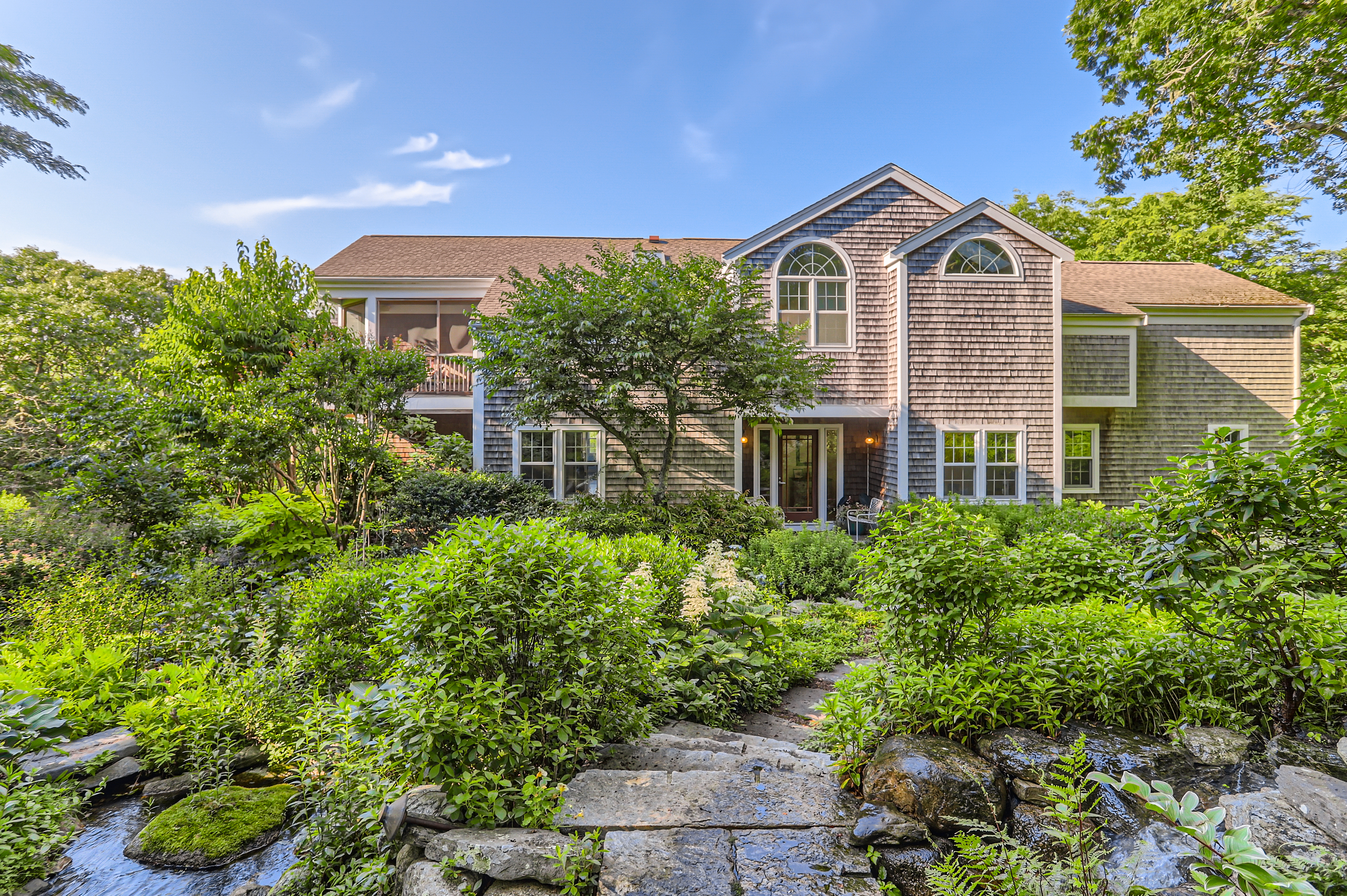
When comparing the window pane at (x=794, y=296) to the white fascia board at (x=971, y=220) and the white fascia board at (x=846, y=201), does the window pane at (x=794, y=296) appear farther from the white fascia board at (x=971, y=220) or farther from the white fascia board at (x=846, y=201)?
the white fascia board at (x=971, y=220)

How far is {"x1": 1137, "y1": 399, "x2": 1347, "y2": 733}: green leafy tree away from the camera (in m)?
2.60

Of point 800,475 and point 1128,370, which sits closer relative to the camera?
point 1128,370

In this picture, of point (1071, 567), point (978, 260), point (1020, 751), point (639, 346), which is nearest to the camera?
point (1020, 751)

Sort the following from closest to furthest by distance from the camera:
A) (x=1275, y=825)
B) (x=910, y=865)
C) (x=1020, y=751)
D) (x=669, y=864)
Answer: (x=1275, y=825), (x=669, y=864), (x=910, y=865), (x=1020, y=751)

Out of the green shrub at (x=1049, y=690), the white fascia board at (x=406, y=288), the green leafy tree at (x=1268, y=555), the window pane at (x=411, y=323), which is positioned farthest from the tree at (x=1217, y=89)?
the window pane at (x=411, y=323)

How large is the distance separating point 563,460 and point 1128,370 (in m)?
11.7

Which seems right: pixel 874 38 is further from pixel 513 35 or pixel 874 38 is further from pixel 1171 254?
pixel 1171 254

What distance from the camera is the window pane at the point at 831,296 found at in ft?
38.8

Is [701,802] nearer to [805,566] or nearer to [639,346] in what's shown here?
[805,566]

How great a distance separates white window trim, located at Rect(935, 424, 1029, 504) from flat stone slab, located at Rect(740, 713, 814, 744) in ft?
27.8

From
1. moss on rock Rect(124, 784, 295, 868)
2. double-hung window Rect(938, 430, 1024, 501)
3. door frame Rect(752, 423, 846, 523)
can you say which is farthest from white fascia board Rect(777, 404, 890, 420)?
moss on rock Rect(124, 784, 295, 868)

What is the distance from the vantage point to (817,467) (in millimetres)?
13266

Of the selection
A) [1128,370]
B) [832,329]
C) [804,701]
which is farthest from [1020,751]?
[1128,370]

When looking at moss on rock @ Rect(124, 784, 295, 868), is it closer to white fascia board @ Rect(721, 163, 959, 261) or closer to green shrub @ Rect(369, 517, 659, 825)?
green shrub @ Rect(369, 517, 659, 825)
